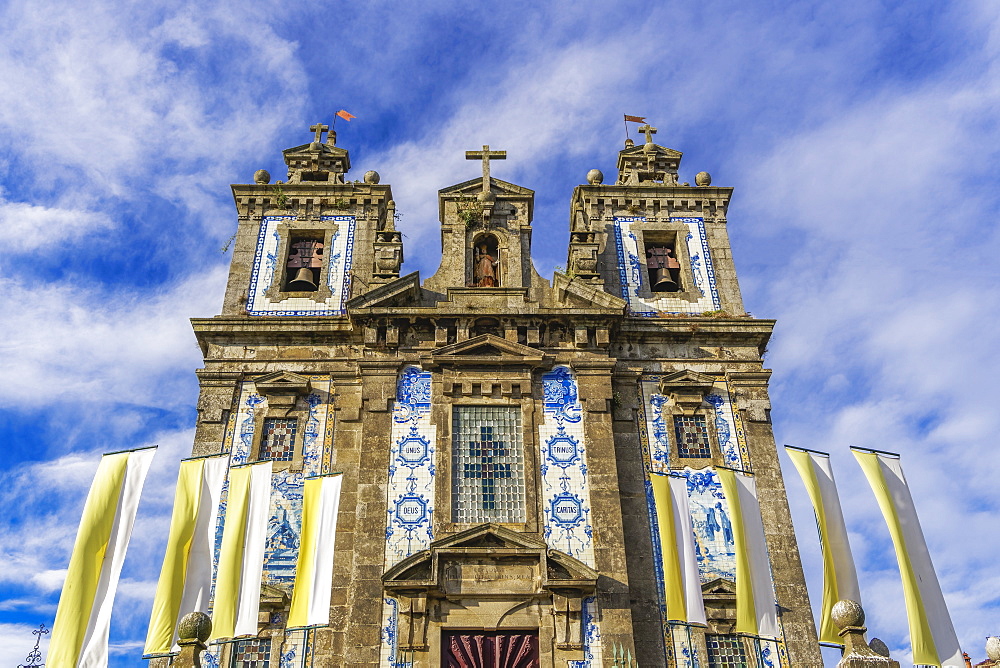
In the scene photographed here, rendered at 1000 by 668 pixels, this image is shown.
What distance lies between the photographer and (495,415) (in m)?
20.2

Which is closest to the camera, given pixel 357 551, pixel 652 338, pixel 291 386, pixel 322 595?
pixel 322 595

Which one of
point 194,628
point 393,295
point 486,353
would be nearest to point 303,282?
point 393,295

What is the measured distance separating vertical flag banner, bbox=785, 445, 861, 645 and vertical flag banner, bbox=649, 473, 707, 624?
229 cm

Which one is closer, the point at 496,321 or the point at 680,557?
the point at 680,557

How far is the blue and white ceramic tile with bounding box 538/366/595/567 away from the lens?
18516 mm

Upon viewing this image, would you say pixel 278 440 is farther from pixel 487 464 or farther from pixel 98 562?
pixel 487 464

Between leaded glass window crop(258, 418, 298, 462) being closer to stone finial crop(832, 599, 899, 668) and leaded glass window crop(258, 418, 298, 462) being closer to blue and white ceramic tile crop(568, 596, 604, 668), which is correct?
blue and white ceramic tile crop(568, 596, 604, 668)

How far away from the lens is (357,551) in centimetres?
1828

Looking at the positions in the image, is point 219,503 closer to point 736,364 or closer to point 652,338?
point 652,338

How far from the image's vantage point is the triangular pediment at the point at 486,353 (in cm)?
2056

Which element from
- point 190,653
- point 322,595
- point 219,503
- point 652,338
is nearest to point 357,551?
point 322,595

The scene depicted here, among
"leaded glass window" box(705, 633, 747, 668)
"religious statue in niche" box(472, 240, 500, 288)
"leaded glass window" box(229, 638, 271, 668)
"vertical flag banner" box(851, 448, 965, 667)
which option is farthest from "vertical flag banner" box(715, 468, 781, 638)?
"leaded glass window" box(229, 638, 271, 668)

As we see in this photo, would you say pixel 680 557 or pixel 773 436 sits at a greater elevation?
pixel 773 436

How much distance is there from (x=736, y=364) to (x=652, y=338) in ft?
6.64
